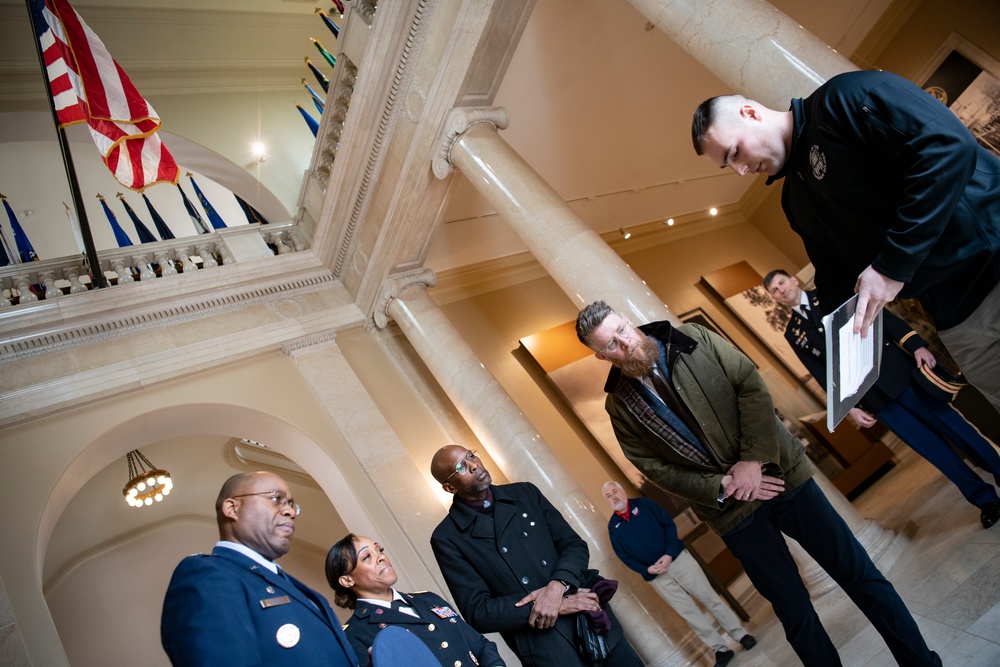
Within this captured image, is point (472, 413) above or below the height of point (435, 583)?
above

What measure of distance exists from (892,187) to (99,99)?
541cm

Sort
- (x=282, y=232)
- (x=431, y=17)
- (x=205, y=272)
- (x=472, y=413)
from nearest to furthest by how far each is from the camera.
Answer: (x=431, y=17) < (x=472, y=413) < (x=205, y=272) < (x=282, y=232)

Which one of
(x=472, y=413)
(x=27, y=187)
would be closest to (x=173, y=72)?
(x=27, y=187)

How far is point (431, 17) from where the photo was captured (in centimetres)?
481

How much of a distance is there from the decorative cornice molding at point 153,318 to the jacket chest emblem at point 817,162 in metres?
5.29

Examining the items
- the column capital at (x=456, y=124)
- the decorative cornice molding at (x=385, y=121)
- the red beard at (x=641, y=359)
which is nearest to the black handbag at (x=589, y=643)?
the red beard at (x=641, y=359)

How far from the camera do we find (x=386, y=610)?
7.36ft

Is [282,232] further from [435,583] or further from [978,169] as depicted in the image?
[978,169]

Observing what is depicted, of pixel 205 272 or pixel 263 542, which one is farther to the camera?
pixel 205 272

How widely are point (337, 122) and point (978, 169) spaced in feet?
18.4

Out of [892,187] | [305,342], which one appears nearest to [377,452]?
[305,342]

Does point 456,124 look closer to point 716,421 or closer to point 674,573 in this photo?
point 716,421

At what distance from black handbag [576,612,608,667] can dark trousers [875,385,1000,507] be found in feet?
7.42

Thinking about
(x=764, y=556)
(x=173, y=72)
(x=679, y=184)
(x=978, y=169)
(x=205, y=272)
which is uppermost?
(x=173, y=72)
